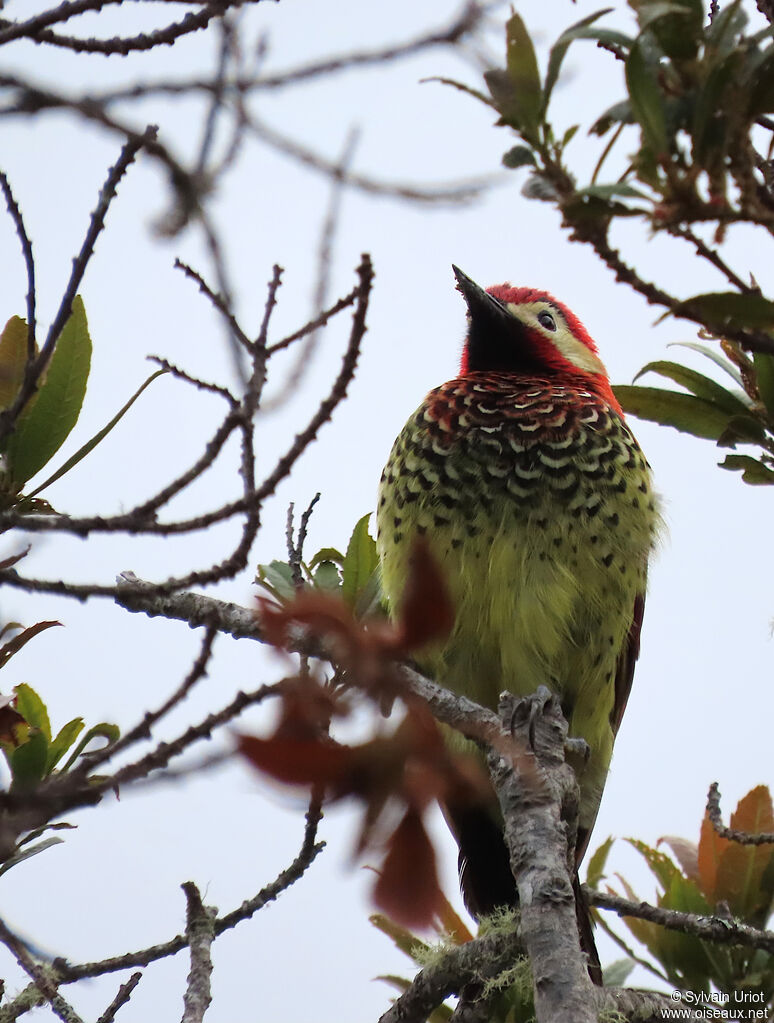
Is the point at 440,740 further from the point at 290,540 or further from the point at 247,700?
the point at 290,540

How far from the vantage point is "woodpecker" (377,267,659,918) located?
12.5 ft

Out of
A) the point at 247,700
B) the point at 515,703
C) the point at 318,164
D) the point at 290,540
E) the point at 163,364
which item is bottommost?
the point at 247,700

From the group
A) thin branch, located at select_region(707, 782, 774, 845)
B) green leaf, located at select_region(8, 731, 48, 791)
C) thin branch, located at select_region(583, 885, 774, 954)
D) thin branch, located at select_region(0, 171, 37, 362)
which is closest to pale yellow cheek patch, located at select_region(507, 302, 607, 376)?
thin branch, located at select_region(707, 782, 774, 845)

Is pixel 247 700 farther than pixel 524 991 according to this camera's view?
No

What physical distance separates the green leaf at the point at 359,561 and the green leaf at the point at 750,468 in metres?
1.25

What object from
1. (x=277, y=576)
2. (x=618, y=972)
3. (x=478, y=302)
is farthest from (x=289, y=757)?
(x=478, y=302)

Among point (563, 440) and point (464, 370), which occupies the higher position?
point (464, 370)

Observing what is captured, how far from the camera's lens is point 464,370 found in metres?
4.92

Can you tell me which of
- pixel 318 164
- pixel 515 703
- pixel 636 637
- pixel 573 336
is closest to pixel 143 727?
pixel 318 164

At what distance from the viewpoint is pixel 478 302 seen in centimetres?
490

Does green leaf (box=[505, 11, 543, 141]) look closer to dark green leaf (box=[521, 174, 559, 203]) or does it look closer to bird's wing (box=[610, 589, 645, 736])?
dark green leaf (box=[521, 174, 559, 203])

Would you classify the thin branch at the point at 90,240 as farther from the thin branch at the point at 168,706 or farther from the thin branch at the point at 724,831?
the thin branch at the point at 724,831

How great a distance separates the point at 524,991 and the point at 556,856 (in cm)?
106

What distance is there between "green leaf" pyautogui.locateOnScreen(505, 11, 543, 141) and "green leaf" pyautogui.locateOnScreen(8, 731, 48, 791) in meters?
1.73
